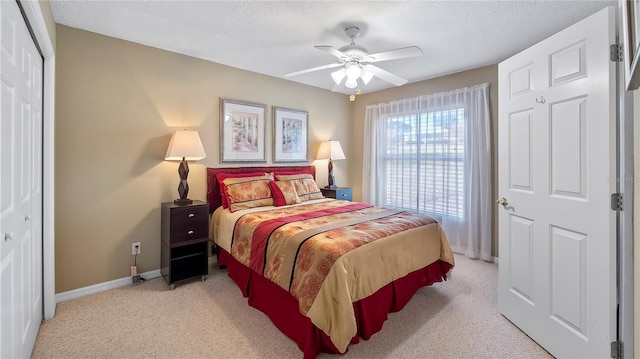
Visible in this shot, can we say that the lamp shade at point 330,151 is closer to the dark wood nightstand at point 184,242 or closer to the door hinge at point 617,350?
the dark wood nightstand at point 184,242

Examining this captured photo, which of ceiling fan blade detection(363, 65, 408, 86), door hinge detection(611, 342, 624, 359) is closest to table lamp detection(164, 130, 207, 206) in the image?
ceiling fan blade detection(363, 65, 408, 86)

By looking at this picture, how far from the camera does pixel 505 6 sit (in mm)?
2258

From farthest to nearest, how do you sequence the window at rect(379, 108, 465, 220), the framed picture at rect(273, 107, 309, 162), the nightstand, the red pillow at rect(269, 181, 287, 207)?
1. the nightstand
2. the framed picture at rect(273, 107, 309, 162)
3. the window at rect(379, 108, 465, 220)
4. the red pillow at rect(269, 181, 287, 207)

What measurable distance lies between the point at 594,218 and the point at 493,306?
4.10ft

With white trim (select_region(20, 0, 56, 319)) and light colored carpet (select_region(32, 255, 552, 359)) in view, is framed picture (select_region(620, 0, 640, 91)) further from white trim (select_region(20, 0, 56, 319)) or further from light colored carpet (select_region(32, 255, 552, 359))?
white trim (select_region(20, 0, 56, 319))

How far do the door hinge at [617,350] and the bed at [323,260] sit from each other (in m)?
1.17

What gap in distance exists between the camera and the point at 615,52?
152cm

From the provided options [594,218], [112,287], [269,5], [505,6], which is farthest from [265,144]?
[594,218]

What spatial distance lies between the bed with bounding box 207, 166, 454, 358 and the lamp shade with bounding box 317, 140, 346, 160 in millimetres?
1245

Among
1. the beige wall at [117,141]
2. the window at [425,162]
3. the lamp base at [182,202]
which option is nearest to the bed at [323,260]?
the lamp base at [182,202]

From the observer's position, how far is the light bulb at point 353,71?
103 inches

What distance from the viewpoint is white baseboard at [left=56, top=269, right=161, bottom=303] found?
2.60 m

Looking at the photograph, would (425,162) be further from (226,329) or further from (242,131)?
(226,329)

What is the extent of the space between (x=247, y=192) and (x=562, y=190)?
111 inches
